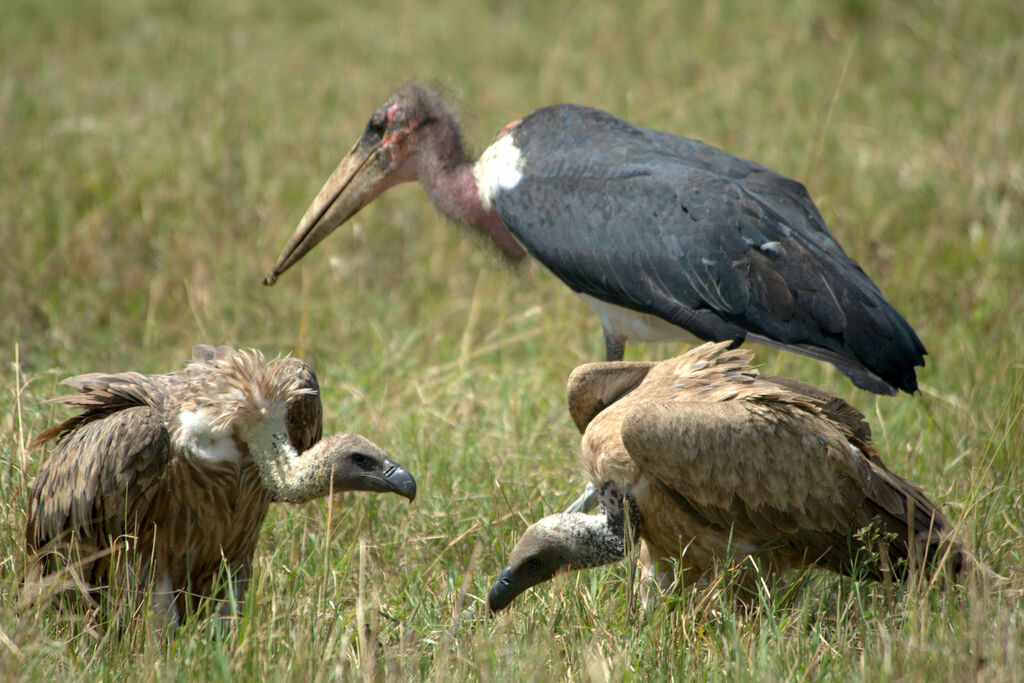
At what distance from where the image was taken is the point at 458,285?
240 inches

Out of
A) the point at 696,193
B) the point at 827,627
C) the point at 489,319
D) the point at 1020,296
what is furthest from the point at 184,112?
the point at 827,627

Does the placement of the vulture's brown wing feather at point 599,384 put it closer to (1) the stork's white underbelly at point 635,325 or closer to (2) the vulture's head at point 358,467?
(1) the stork's white underbelly at point 635,325

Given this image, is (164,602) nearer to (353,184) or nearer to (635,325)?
(635,325)

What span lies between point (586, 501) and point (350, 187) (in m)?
1.98

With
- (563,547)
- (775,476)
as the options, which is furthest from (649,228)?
(563,547)

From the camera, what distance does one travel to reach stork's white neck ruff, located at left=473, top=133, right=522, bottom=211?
15.3 feet

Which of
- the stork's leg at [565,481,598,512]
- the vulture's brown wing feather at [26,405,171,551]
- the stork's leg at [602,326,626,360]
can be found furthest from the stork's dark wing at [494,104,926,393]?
the vulture's brown wing feather at [26,405,171,551]

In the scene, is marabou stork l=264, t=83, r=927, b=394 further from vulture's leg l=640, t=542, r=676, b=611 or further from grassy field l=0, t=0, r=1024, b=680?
vulture's leg l=640, t=542, r=676, b=611

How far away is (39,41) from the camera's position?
854cm

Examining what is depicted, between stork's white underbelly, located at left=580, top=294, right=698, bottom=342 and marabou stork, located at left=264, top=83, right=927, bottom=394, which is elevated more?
marabou stork, located at left=264, top=83, right=927, bottom=394

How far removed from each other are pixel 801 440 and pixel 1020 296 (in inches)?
104

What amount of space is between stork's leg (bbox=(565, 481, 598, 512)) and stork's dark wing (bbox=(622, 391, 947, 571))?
409mm

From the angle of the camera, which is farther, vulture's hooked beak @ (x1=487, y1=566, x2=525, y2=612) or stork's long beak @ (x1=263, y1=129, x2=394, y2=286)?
stork's long beak @ (x1=263, y1=129, x2=394, y2=286)

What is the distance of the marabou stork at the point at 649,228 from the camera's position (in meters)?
3.99
